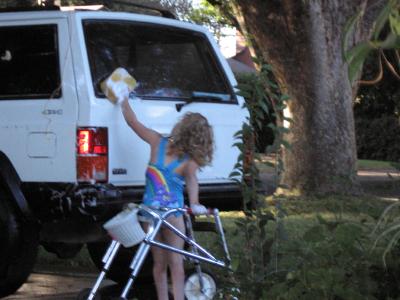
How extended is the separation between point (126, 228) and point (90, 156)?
777 mm

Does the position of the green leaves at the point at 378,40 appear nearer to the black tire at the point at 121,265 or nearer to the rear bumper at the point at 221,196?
the rear bumper at the point at 221,196

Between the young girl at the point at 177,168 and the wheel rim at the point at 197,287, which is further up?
the young girl at the point at 177,168

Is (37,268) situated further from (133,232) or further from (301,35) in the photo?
(301,35)

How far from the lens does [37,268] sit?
8.31m

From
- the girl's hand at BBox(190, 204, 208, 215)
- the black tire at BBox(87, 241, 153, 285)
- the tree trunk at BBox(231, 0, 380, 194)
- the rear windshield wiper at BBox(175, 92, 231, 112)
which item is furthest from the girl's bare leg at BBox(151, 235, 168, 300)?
the tree trunk at BBox(231, 0, 380, 194)

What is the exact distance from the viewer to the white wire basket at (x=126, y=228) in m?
4.92

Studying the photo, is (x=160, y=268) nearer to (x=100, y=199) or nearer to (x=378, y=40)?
(x=100, y=199)

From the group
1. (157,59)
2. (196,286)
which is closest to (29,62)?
(157,59)

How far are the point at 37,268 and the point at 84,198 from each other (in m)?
3.21

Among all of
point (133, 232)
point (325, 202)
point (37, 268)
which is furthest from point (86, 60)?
point (325, 202)

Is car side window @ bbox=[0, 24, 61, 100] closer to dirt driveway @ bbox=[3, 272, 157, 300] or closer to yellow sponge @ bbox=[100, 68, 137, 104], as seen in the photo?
yellow sponge @ bbox=[100, 68, 137, 104]

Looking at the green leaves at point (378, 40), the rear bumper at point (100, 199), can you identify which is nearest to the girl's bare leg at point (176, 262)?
the rear bumper at point (100, 199)

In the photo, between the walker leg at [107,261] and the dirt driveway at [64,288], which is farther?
the dirt driveway at [64,288]

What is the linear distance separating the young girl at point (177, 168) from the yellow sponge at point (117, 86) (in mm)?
348
